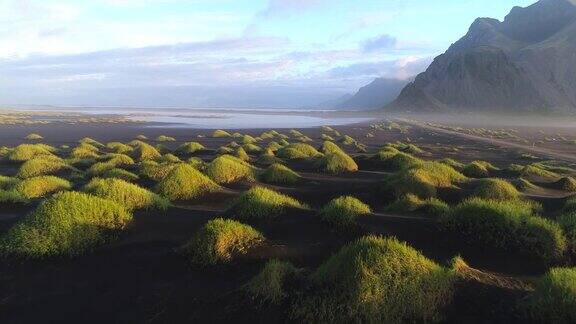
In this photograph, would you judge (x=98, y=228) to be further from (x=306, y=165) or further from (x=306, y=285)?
(x=306, y=165)

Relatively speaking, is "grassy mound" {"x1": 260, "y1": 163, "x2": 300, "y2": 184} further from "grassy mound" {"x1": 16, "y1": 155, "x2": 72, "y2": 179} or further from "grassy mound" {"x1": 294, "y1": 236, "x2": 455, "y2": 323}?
"grassy mound" {"x1": 294, "y1": 236, "x2": 455, "y2": 323}

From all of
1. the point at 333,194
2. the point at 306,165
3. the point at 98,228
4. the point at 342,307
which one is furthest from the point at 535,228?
the point at 306,165

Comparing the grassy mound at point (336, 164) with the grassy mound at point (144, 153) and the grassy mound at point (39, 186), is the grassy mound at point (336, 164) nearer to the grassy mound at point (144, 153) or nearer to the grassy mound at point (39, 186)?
the grassy mound at point (144, 153)

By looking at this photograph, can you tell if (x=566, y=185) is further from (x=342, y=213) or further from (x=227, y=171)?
(x=227, y=171)

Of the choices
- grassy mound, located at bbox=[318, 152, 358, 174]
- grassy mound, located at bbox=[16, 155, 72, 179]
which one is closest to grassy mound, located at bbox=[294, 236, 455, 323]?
grassy mound, located at bbox=[318, 152, 358, 174]

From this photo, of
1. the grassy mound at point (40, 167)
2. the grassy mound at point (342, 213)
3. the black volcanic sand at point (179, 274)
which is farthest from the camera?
the grassy mound at point (40, 167)

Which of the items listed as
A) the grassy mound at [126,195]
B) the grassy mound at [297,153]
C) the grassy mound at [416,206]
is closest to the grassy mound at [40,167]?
the grassy mound at [126,195]

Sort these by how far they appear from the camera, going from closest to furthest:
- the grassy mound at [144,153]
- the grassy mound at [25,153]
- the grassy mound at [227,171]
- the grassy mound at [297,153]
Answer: the grassy mound at [227,171] < the grassy mound at [25,153] < the grassy mound at [297,153] < the grassy mound at [144,153]
